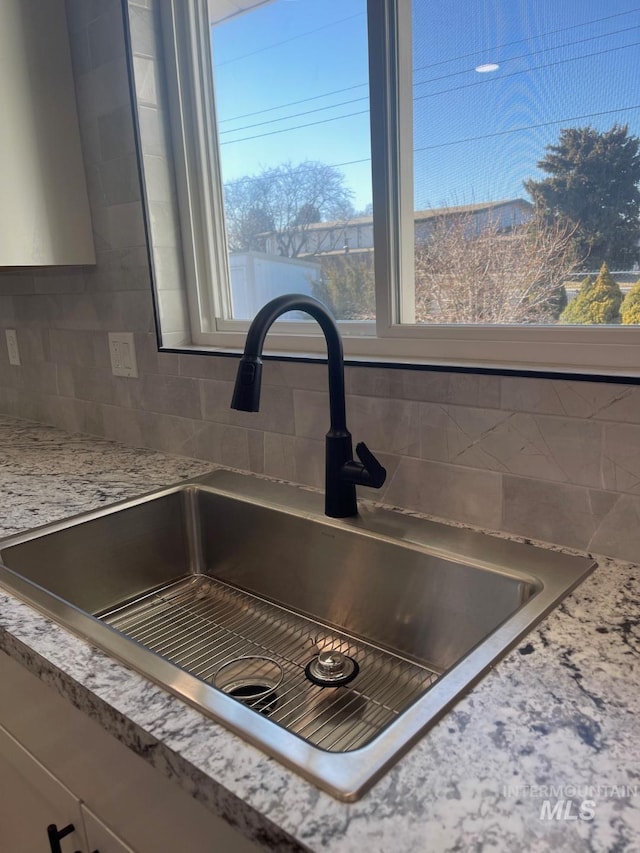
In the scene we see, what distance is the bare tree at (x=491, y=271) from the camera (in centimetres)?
95

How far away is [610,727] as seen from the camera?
560 mm

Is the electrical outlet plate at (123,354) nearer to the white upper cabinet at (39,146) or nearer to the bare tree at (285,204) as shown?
the white upper cabinet at (39,146)

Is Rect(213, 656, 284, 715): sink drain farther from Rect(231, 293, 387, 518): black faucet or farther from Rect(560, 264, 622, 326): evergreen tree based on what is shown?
Rect(560, 264, 622, 326): evergreen tree

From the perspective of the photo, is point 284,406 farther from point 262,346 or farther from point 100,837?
point 100,837

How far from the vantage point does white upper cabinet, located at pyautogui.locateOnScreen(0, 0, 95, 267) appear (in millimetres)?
1386

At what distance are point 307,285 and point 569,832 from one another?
3.49ft

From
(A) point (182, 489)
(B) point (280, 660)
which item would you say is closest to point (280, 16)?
(A) point (182, 489)

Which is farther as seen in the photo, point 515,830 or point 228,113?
point 228,113

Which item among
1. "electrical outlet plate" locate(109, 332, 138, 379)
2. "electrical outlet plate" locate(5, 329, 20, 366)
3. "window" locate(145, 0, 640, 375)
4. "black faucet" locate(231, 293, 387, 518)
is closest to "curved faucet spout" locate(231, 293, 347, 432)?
"black faucet" locate(231, 293, 387, 518)

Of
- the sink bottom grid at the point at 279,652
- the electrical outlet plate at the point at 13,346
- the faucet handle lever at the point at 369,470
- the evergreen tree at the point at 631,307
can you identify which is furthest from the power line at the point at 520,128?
the electrical outlet plate at the point at 13,346

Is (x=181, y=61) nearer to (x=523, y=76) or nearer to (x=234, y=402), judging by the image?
(x=523, y=76)

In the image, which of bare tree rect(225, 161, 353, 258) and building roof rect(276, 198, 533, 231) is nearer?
building roof rect(276, 198, 533, 231)

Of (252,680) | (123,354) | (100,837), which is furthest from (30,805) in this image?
(123,354)

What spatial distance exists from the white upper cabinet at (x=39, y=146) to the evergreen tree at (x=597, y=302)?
3.76 ft
